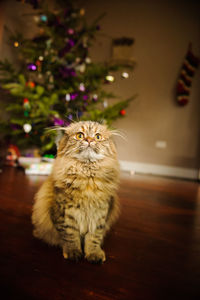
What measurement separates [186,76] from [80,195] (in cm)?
334

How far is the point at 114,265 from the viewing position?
0.63 metres

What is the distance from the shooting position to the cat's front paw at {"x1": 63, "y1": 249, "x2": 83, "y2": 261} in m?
0.62

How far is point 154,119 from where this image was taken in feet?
11.5

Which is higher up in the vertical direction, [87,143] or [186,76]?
[186,76]

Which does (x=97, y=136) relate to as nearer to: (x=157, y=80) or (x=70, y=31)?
(x=70, y=31)

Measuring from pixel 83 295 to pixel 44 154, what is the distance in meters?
2.16

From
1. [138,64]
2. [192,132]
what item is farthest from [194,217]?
[138,64]

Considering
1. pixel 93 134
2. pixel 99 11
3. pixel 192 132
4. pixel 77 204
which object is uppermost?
pixel 99 11

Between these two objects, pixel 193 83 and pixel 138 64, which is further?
pixel 138 64

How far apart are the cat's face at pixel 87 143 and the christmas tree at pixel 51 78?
136 centimetres

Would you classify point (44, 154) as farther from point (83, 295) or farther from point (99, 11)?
point (99, 11)

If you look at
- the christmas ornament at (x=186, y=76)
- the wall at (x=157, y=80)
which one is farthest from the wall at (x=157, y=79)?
the christmas ornament at (x=186, y=76)

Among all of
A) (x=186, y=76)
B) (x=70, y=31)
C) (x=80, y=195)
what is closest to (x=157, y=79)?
(x=186, y=76)

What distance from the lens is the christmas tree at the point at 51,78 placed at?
6.90ft
